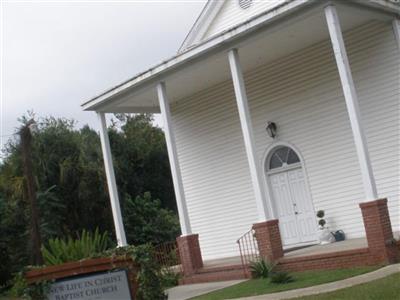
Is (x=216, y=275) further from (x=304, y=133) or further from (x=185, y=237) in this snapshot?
(x=304, y=133)

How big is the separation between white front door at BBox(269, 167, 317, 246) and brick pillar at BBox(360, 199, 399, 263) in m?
4.11

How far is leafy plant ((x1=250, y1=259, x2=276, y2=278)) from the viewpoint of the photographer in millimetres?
13516

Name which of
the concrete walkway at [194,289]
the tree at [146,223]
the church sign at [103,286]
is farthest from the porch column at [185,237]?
the tree at [146,223]

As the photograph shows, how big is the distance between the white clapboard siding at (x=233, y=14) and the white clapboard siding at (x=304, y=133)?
1571mm

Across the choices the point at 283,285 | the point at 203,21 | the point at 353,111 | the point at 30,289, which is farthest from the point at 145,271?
the point at 203,21

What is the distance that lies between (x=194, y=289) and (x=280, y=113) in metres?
5.40

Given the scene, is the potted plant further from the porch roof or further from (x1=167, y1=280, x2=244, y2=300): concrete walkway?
the porch roof

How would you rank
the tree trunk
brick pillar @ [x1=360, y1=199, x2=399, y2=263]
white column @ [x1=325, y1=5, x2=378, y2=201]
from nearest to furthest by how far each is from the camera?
1. brick pillar @ [x1=360, y1=199, x2=399, y2=263]
2. white column @ [x1=325, y1=5, x2=378, y2=201]
3. the tree trunk

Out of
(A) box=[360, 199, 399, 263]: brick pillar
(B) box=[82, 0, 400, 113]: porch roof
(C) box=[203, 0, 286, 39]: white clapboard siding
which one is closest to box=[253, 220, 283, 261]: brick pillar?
(A) box=[360, 199, 399, 263]: brick pillar

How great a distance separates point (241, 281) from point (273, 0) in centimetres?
760

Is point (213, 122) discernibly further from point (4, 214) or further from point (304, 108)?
point (4, 214)

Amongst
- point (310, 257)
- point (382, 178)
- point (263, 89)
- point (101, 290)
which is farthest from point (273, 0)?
point (101, 290)

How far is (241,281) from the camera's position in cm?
1375

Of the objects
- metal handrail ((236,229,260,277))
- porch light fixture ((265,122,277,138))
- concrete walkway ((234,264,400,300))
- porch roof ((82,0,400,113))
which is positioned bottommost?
concrete walkway ((234,264,400,300))
